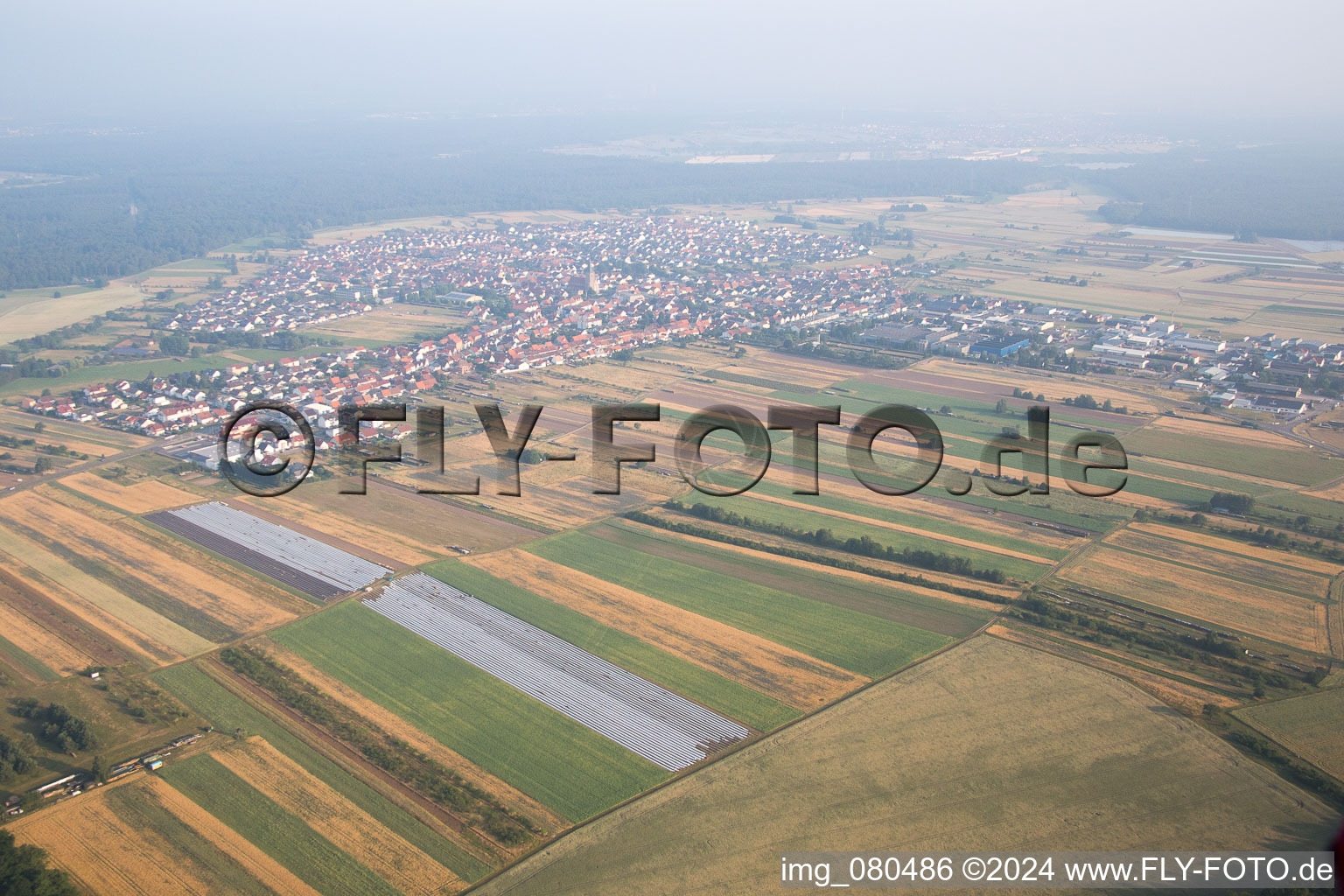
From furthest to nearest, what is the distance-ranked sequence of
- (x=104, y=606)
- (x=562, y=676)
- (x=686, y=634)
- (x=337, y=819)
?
(x=104, y=606) → (x=686, y=634) → (x=562, y=676) → (x=337, y=819)

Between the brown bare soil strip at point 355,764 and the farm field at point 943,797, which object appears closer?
the farm field at point 943,797

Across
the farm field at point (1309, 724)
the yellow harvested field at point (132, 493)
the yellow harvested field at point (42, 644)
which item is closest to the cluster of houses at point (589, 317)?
the yellow harvested field at point (132, 493)

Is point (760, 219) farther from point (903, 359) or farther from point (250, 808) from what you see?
point (250, 808)

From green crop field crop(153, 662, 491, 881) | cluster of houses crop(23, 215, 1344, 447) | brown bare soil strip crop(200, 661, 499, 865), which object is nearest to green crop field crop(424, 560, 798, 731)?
brown bare soil strip crop(200, 661, 499, 865)

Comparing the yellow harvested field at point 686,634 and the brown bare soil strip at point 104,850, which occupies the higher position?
the yellow harvested field at point 686,634

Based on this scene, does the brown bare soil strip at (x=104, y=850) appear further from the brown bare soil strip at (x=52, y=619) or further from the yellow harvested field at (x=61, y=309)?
the yellow harvested field at (x=61, y=309)

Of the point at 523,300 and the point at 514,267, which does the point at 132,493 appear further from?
the point at 514,267

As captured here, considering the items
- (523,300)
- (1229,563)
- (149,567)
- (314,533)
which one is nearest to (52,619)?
(149,567)
